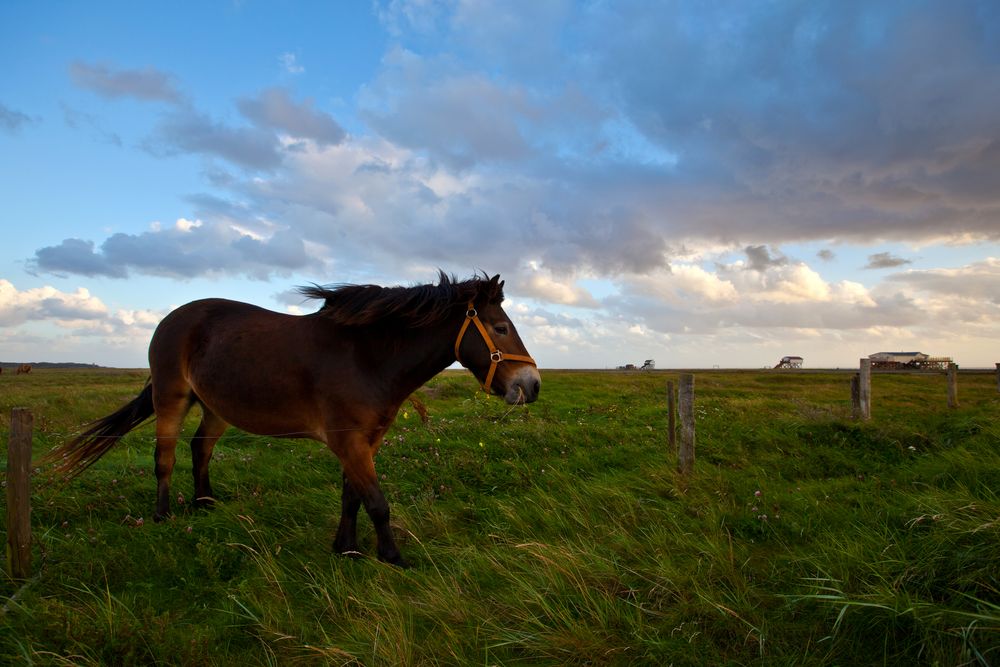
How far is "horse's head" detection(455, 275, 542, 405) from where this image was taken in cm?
470

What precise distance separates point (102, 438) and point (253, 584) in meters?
3.48

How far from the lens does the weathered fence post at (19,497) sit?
164 inches

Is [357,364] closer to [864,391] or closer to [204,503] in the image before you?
[204,503]

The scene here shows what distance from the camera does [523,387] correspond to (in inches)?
184

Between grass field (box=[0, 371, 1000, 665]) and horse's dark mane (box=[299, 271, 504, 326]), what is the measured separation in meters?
2.12

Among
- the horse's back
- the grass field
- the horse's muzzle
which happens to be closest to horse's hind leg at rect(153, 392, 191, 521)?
the horse's back

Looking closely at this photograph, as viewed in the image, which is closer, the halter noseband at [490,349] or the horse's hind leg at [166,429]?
the halter noseband at [490,349]

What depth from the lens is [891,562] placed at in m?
3.67

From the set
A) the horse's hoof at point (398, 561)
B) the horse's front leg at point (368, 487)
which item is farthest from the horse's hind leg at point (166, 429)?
the horse's hoof at point (398, 561)

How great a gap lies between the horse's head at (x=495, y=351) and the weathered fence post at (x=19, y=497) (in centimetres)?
350

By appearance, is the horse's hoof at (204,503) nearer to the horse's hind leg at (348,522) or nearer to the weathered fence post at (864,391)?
the horse's hind leg at (348,522)

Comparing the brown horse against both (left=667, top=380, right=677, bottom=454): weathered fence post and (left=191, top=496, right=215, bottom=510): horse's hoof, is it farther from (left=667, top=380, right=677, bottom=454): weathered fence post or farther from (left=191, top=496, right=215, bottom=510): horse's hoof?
(left=667, top=380, right=677, bottom=454): weathered fence post

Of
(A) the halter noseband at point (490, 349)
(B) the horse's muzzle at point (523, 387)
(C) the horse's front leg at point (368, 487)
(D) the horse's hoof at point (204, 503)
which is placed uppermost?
(A) the halter noseband at point (490, 349)

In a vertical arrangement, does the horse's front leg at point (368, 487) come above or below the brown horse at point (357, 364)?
below
